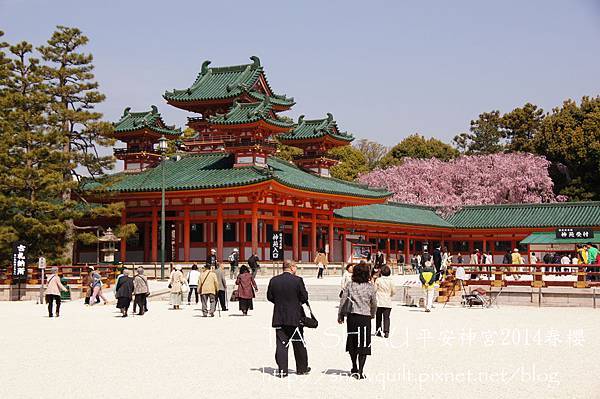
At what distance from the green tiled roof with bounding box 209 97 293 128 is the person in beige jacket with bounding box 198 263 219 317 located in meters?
23.0

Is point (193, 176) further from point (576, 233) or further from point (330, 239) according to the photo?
point (576, 233)

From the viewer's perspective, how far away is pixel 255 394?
10906 millimetres

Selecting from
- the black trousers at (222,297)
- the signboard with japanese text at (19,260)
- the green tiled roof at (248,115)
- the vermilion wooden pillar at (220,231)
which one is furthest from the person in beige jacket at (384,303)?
the green tiled roof at (248,115)

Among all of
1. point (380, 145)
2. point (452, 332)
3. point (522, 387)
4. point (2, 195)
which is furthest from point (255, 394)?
point (380, 145)

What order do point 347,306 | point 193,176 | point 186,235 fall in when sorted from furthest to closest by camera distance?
1. point 193,176
2. point 186,235
3. point 347,306

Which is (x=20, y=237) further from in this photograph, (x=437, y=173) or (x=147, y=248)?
(x=437, y=173)

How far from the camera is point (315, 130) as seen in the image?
185ft

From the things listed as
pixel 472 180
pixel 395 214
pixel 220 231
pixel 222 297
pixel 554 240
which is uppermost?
pixel 472 180

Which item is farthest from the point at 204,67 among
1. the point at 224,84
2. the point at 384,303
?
the point at 384,303

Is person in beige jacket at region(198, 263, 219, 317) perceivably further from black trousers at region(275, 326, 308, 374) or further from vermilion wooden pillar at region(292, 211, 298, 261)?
vermilion wooden pillar at region(292, 211, 298, 261)

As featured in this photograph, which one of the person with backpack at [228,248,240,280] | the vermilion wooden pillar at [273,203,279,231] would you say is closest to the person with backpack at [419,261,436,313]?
the person with backpack at [228,248,240,280]

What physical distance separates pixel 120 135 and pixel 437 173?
40.9 metres

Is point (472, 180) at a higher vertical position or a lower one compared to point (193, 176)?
higher

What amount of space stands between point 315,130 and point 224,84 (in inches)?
278
